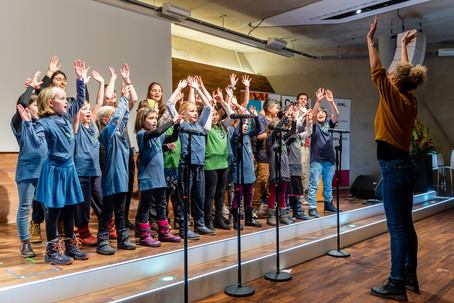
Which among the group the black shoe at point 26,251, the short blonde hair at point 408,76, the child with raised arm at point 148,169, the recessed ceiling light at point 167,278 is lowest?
the recessed ceiling light at point 167,278

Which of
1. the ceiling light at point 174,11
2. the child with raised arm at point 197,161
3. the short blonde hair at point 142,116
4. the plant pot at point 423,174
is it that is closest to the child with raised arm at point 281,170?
the child with raised arm at point 197,161

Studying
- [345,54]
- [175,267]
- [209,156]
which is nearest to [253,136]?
[209,156]

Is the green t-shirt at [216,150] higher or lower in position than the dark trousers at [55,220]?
higher

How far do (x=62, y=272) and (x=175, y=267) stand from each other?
2.50ft

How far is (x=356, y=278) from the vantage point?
3.04 meters

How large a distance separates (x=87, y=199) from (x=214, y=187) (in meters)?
1.09

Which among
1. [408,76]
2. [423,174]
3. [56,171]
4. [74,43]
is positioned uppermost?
[74,43]

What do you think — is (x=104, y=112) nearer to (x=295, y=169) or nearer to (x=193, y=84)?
(x=193, y=84)

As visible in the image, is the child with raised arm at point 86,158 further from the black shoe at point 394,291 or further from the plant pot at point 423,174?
the plant pot at point 423,174

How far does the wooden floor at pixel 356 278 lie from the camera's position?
8.65ft

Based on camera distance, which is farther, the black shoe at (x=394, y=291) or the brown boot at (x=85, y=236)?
the brown boot at (x=85, y=236)

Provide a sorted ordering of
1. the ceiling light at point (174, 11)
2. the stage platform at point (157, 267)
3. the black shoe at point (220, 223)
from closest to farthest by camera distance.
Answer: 1. the stage platform at point (157, 267)
2. the black shoe at point (220, 223)
3. the ceiling light at point (174, 11)

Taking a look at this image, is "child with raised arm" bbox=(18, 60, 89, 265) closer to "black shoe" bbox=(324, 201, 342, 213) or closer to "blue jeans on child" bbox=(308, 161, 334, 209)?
"blue jeans on child" bbox=(308, 161, 334, 209)

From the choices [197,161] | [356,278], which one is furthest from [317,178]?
[197,161]
